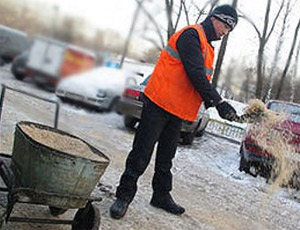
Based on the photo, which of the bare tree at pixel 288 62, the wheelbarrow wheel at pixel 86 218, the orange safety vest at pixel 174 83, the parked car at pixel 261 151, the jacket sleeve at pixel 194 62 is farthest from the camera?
the bare tree at pixel 288 62

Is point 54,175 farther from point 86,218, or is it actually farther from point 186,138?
point 186,138

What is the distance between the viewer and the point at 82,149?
3.34m

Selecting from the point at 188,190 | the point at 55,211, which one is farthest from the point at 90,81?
the point at 188,190

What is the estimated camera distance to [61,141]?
10.9 ft

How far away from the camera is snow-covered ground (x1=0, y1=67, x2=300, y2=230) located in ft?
13.3

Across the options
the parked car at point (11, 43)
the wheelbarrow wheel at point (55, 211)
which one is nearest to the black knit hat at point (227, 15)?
the wheelbarrow wheel at point (55, 211)

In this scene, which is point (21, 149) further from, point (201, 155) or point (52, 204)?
point (201, 155)

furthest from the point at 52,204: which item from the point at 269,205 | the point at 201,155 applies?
the point at 201,155

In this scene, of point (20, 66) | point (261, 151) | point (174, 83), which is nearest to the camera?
point (20, 66)

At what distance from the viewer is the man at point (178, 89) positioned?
374 cm

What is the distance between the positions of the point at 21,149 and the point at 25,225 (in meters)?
0.64

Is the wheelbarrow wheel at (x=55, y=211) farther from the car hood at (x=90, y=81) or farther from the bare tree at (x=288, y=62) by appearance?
the bare tree at (x=288, y=62)

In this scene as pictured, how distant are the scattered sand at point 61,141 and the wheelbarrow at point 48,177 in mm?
51

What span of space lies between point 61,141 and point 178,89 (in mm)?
1116
